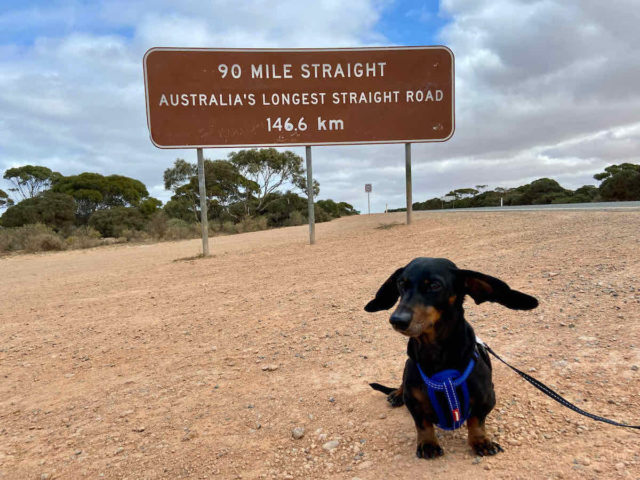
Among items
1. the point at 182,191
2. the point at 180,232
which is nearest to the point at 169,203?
the point at 182,191

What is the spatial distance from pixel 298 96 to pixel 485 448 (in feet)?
33.8

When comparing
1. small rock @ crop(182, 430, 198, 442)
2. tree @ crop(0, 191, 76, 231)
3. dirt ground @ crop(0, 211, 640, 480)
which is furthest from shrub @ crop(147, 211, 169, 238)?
small rock @ crop(182, 430, 198, 442)

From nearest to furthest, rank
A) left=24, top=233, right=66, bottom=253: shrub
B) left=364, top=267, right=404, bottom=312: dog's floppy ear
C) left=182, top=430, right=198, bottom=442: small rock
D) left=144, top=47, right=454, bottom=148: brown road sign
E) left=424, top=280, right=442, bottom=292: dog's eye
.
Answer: left=424, top=280, right=442, bottom=292: dog's eye, left=364, top=267, right=404, bottom=312: dog's floppy ear, left=182, top=430, right=198, bottom=442: small rock, left=144, top=47, right=454, bottom=148: brown road sign, left=24, top=233, right=66, bottom=253: shrub

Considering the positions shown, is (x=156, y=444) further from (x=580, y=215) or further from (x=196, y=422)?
(x=580, y=215)

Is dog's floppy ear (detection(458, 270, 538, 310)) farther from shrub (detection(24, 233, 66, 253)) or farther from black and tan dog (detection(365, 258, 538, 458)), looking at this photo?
shrub (detection(24, 233, 66, 253))

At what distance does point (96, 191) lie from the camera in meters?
32.5

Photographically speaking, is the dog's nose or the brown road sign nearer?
the dog's nose

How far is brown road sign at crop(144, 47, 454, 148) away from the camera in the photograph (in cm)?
1049

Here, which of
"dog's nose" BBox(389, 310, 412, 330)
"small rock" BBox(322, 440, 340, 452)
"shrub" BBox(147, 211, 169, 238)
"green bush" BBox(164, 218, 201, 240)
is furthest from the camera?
"shrub" BBox(147, 211, 169, 238)

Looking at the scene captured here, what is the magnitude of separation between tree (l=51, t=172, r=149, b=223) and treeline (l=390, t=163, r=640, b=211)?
3269cm

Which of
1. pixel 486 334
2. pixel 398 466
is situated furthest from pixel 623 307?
pixel 398 466

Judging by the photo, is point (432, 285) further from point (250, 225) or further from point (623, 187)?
point (623, 187)

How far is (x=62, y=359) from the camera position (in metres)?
4.08

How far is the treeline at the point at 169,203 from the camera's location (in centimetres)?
2533
